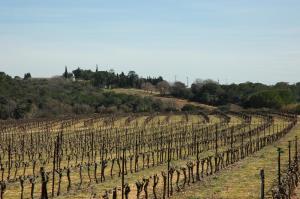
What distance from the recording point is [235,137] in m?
49.8

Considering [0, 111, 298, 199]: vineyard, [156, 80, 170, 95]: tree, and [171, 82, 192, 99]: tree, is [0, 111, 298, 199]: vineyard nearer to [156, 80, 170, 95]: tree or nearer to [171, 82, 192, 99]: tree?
[171, 82, 192, 99]: tree

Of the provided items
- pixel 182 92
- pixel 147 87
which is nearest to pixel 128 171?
pixel 182 92

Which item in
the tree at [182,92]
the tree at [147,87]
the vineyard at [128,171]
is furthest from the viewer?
the tree at [147,87]

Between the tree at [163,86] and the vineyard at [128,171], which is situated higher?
the tree at [163,86]

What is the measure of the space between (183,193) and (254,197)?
3.15 meters

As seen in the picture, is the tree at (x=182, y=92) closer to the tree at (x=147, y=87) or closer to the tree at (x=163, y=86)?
the tree at (x=163, y=86)

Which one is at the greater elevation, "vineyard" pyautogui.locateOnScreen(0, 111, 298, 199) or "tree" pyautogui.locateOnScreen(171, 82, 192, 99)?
"tree" pyautogui.locateOnScreen(171, 82, 192, 99)

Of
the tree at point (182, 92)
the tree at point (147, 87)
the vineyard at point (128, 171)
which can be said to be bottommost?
the vineyard at point (128, 171)

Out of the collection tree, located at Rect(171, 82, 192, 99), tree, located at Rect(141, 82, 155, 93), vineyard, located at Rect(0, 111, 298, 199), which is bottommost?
vineyard, located at Rect(0, 111, 298, 199)

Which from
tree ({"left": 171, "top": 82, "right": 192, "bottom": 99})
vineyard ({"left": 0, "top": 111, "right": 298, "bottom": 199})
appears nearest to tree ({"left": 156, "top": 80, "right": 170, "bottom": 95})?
tree ({"left": 171, "top": 82, "right": 192, "bottom": 99})

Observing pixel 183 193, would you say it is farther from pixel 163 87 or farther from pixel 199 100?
pixel 163 87

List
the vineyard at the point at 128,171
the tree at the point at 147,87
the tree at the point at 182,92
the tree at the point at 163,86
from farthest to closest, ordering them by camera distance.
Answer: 1. the tree at the point at 147,87
2. the tree at the point at 163,86
3. the tree at the point at 182,92
4. the vineyard at the point at 128,171

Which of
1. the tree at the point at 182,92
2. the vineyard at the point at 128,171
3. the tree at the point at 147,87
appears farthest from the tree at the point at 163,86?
the vineyard at the point at 128,171

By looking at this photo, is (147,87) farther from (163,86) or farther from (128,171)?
(128,171)
